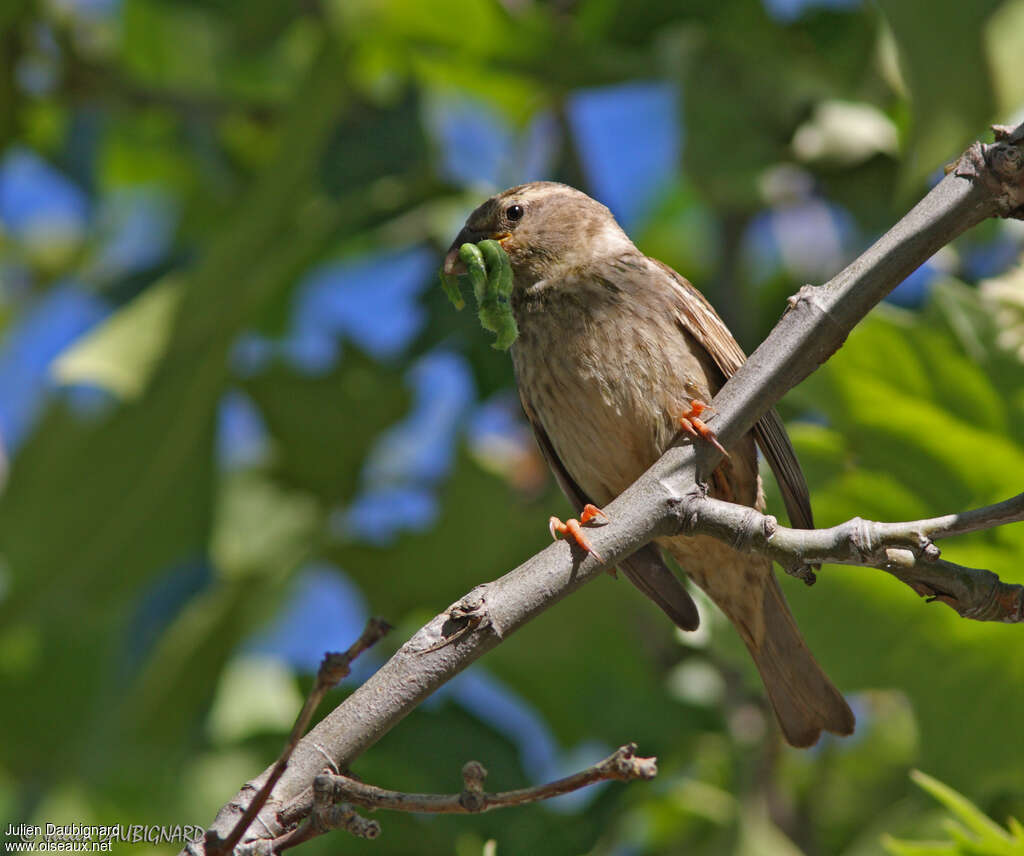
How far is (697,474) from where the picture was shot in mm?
2100

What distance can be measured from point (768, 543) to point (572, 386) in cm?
152

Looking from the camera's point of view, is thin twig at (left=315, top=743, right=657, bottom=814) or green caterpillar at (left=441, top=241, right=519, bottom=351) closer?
thin twig at (left=315, top=743, right=657, bottom=814)

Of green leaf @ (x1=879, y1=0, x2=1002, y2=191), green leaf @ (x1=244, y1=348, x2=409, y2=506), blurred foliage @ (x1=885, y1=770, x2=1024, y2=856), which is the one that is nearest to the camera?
blurred foliage @ (x1=885, y1=770, x2=1024, y2=856)

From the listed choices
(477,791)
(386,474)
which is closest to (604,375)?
(477,791)

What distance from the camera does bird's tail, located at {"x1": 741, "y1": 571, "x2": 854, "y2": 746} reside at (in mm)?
3240

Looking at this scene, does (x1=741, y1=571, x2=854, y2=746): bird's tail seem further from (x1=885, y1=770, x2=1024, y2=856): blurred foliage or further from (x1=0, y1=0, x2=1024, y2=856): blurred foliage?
(x1=885, y1=770, x2=1024, y2=856): blurred foliage

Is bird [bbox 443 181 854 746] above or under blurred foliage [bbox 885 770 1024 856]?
above

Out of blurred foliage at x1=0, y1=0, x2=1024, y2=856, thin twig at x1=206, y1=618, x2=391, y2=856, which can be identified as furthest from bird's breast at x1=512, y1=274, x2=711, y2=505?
thin twig at x1=206, y1=618, x2=391, y2=856

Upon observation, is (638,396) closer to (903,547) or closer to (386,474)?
(903,547)

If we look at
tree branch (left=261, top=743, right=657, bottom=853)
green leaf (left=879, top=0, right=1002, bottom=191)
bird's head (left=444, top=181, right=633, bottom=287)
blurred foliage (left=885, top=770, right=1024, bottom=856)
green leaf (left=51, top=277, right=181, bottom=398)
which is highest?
green leaf (left=879, top=0, right=1002, bottom=191)

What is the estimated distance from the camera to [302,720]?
168 cm

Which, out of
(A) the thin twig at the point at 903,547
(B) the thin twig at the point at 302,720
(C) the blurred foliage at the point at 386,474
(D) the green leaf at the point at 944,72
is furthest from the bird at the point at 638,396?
(B) the thin twig at the point at 302,720

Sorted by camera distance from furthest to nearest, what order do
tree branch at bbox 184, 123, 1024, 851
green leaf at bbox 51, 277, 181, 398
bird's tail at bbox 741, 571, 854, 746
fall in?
green leaf at bbox 51, 277, 181, 398 < bird's tail at bbox 741, 571, 854, 746 < tree branch at bbox 184, 123, 1024, 851

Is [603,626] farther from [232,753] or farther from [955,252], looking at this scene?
[955,252]
